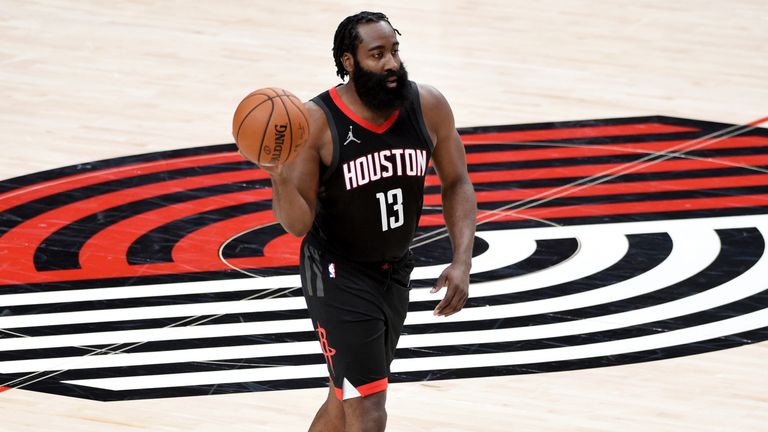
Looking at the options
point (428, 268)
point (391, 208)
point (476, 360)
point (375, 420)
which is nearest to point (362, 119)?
point (391, 208)

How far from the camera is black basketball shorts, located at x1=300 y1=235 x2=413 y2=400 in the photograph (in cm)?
537

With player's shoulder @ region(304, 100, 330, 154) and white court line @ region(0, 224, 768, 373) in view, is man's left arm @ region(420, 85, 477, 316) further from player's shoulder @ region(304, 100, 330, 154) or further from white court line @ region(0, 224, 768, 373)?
white court line @ region(0, 224, 768, 373)

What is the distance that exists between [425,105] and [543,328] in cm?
263

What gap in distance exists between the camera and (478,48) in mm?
14023

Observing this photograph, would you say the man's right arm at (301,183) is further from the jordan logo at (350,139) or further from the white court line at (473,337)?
the white court line at (473,337)

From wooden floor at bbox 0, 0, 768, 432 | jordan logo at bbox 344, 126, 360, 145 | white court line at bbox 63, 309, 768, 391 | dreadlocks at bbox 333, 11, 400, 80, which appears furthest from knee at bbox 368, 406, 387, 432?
white court line at bbox 63, 309, 768, 391

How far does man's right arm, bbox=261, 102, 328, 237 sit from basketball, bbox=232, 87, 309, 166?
0.06 m

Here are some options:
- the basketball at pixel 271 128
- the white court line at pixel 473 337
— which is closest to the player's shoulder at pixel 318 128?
the basketball at pixel 271 128

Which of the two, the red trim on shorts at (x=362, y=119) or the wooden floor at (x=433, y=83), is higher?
the red trim on shorts at (x=362, y=119)

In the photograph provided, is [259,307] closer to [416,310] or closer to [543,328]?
[416,310]

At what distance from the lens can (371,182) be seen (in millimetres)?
5316

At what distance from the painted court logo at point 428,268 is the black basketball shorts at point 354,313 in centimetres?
7

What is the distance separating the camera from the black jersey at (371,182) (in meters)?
5.30

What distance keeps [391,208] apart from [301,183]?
37 centimetres
